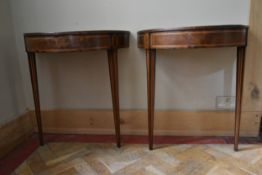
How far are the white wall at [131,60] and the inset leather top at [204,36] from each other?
1.03 ft

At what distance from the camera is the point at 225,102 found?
1.42 m

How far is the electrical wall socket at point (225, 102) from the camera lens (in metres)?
1.41

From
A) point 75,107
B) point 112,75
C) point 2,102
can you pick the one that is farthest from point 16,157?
point 112,75

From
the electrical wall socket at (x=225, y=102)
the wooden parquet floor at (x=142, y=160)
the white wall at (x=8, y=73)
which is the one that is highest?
the white wall at (x=8, y=73)

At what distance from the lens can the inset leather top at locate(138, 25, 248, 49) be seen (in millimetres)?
1026

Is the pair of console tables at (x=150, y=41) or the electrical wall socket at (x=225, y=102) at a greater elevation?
the pair of console tables at (x=150, y=41)

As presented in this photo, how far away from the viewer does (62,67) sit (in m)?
Answer: 1.52

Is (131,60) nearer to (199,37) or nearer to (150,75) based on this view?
(150,75)

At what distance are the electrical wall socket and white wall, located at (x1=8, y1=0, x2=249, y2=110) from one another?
39 mm

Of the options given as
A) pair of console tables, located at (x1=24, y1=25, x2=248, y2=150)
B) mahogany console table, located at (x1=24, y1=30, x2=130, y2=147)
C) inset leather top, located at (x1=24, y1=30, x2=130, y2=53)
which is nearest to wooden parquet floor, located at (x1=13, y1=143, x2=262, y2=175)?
pair of console tables, located at (x1=24, y1=25, x2=248, y2=150)

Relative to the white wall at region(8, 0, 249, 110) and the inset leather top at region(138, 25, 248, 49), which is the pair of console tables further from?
the white wall at region(8, 0, 249, 110)

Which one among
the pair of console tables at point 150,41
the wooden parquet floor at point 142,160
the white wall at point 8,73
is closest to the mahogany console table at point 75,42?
the pair of console tables at point 150,41

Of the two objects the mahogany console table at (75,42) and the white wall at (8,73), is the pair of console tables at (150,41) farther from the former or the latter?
the white wall at (8,73)

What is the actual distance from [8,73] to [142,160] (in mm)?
1078
